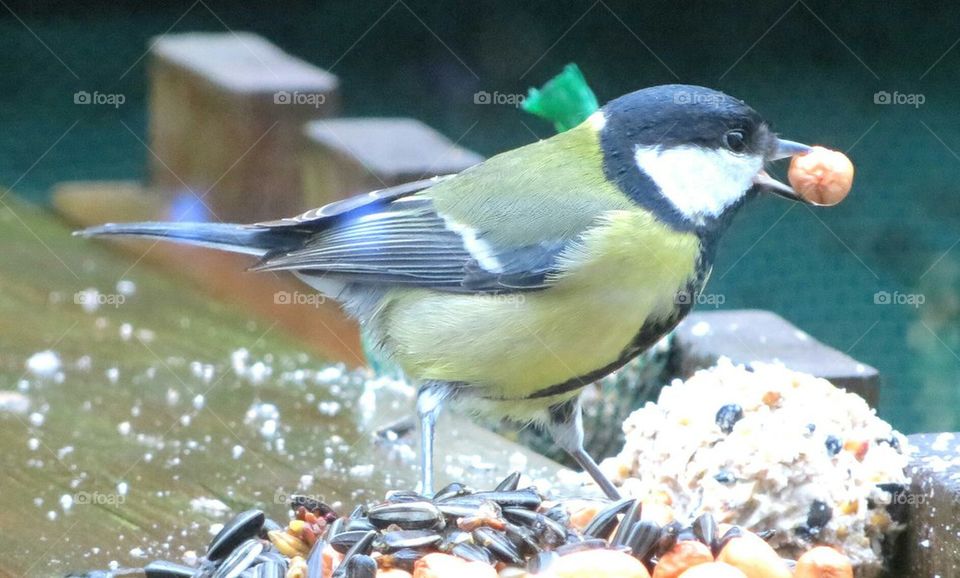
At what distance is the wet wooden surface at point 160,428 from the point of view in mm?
2008

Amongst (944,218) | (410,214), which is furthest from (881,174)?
(410,214)

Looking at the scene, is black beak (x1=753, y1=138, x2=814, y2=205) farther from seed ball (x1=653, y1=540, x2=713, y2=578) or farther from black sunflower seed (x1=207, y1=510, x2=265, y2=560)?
Result: black sunflower seed (x1=207, y1=510, x2=265, y2=560)

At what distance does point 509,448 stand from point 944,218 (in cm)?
326

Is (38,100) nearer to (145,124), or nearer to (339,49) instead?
(145,124)

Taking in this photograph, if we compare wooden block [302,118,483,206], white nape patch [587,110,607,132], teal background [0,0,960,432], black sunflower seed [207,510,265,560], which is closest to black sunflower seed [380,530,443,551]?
black sunflower seed [207,510,265,560]

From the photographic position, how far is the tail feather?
2.37 meters

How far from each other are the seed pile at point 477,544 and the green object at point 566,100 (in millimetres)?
1027
